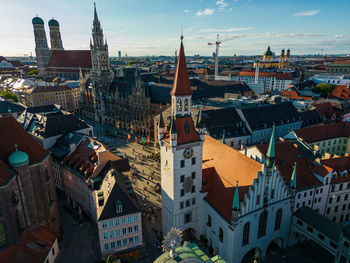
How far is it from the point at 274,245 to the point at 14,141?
47146mm

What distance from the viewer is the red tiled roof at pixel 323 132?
216 feet

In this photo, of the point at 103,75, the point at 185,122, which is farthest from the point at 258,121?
the point at 103,75

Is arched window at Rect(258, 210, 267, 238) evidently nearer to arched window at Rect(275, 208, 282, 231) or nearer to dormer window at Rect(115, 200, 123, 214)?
arched window at Rect(275, 208, 282, 231)

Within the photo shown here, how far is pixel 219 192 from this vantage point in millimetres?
39625

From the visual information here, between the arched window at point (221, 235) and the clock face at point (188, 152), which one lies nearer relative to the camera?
the clock face at point (188, 152)

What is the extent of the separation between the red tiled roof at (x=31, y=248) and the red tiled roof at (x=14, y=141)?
37.3 feet

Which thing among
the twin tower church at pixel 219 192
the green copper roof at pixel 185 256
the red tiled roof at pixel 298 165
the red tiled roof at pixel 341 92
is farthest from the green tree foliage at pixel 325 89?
the green copper roof at pixel 185 256

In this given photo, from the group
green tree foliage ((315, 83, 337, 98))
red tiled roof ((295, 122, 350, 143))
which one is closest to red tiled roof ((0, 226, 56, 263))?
red tiled roof ((295, 122, 350, 143))

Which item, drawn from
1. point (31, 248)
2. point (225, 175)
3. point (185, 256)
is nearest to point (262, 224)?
point (225, 175)

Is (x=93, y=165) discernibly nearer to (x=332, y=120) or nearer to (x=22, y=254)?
(x=22, y=254)

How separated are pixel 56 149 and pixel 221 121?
4589cm

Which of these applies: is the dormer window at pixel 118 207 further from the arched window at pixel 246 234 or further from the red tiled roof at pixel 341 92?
the red tiled roof at pixel 341 92

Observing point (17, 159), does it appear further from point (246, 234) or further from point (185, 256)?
point (246, 234)

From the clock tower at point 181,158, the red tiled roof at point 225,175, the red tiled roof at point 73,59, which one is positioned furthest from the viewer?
the red tiled roof at point 73,59
